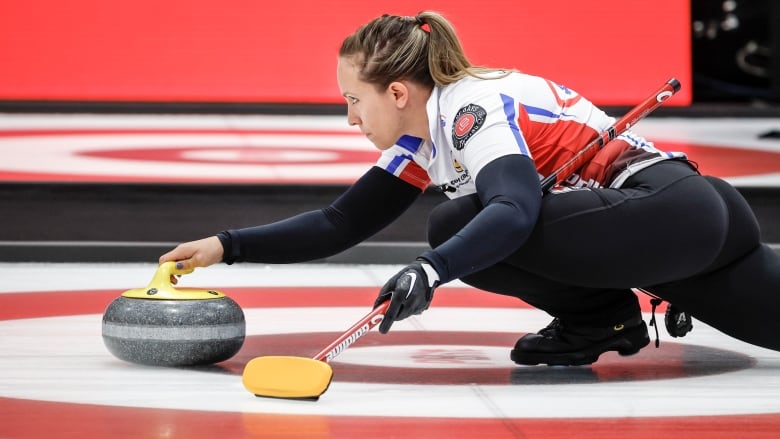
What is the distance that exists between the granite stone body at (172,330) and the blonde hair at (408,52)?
478 millimetres

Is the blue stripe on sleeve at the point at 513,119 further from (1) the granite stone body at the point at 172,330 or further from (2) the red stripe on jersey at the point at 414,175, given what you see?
(1) the granite stone body at the point at 172,330

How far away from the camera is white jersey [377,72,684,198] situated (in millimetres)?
2068

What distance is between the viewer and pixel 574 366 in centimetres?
239

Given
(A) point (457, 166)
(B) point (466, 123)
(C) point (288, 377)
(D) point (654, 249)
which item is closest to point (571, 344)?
(D) point (654, 249)

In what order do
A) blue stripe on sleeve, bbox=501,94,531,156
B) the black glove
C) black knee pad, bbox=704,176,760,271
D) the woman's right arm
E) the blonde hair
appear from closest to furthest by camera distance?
1. the black glove
2. blue stripe on sleeve, bbox=501,94,531,156
3. the blonde hair
4. black knee pad, bbox=704,176,760,271
5. the woman's right arm

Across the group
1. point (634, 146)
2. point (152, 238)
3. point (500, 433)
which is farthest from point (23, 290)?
point (500, 433)

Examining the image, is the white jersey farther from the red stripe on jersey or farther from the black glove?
the black glove

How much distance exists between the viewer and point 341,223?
8.26 ft

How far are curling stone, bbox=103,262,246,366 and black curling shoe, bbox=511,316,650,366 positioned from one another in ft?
1.72

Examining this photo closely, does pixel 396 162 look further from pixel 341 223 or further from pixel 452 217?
pixel 452 217

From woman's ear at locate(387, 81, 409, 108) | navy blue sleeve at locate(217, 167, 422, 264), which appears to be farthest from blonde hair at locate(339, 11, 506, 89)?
navy blue sleeve at locate(217, 167, 422, 264)

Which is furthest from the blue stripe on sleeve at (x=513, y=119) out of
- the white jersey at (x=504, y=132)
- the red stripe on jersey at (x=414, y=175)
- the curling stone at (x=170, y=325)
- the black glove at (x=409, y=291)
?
the curling stone at (x=170, y=325)

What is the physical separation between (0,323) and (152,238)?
1419 millimetres

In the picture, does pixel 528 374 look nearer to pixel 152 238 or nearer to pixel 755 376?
pixel 755 376
